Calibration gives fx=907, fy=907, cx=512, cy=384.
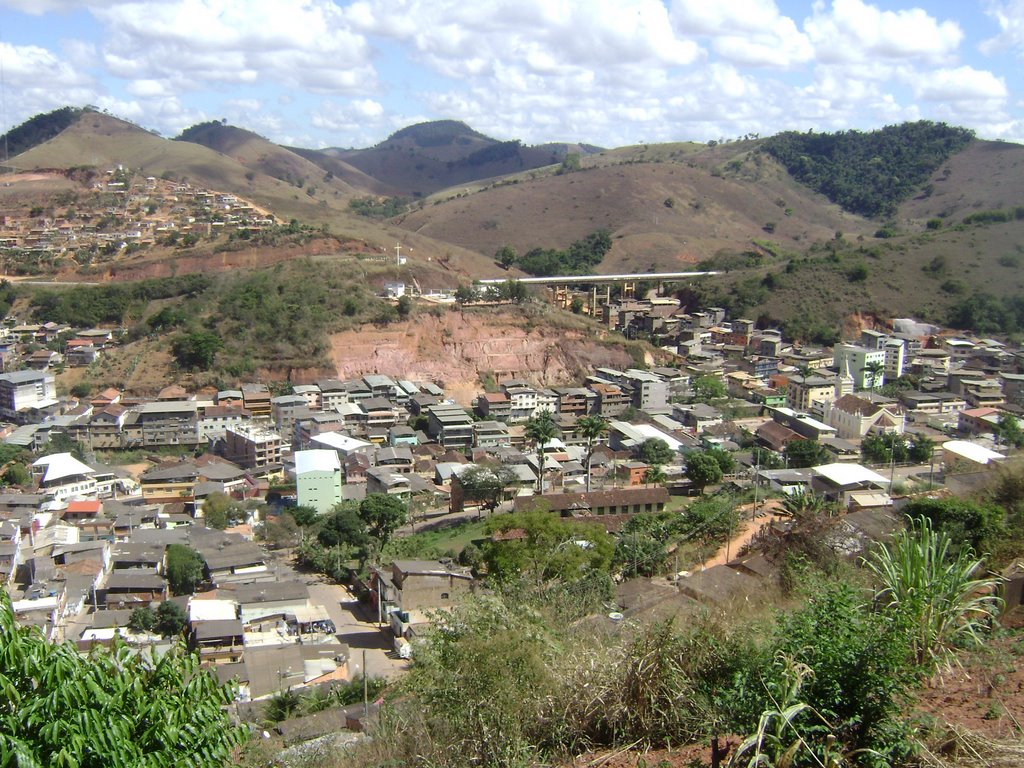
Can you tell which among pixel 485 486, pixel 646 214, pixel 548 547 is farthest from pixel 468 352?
pixel 646 214

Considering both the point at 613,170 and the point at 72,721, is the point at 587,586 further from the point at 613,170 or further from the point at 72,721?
the point at 613,170

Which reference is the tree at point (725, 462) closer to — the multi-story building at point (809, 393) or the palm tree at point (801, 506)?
the palm tree at point (801, 506)

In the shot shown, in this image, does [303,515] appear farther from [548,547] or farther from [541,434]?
[548,547]

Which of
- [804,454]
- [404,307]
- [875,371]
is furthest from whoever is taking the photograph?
[404,307]

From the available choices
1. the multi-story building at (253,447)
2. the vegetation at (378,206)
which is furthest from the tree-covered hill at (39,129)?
the multi-story building at (253,447)

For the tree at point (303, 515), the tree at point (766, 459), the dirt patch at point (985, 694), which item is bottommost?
the tree at point (303, 515)
